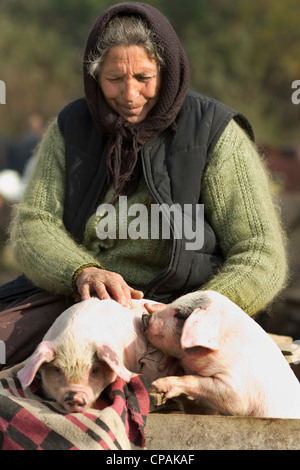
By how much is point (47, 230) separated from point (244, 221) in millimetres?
862

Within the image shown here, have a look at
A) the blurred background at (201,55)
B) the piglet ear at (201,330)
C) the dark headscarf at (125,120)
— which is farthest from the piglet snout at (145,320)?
the blurred background at (201,55)

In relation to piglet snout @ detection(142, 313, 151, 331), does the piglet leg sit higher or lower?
lower

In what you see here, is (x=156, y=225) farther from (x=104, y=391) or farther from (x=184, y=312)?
(x=104, y=391)

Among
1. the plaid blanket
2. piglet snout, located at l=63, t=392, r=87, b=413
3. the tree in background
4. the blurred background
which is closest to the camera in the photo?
the plaid blanket

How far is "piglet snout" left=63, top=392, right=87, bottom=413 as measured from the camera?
2.41 meters

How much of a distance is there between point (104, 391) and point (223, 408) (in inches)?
16.2

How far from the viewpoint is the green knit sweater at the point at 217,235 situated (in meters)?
3.15

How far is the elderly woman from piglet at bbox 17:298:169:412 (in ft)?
1.34

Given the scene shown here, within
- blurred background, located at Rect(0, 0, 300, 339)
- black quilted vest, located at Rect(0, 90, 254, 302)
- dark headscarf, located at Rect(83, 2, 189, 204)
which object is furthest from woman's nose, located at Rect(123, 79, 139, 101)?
blurred background, located at Rect(0, 0, 300, 339)

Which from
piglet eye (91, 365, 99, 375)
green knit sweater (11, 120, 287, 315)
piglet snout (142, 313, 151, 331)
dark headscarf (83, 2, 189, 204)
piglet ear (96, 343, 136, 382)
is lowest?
piglet eye (91, 365, 99, 375)

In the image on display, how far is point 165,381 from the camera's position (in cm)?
254

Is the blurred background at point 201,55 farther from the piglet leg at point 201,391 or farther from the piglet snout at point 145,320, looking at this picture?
the piglet leg at point 201,391

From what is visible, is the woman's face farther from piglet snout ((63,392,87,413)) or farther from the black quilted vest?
piglet snout ((63,392,87,413))

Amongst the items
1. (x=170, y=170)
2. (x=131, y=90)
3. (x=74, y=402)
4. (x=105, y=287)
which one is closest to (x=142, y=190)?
(x=170, y=170)
